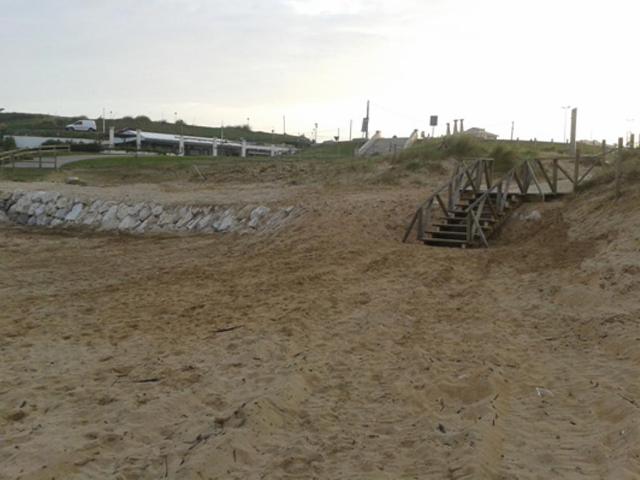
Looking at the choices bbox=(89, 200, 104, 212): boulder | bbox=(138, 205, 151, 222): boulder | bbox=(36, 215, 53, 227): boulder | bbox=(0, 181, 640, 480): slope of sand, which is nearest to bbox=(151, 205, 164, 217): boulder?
bbox=(138, 205, 151, 222): boulder

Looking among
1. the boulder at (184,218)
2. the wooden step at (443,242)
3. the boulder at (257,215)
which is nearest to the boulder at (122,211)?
the boulder at (184,218)

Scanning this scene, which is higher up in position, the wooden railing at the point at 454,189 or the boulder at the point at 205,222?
the wooden railing at the point at 454,189

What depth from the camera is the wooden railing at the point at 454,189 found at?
13.8 metres

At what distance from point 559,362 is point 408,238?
25.5ft

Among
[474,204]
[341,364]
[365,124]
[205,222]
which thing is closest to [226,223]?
[205,222]

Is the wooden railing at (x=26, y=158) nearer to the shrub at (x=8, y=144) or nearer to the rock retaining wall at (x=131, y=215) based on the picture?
the rock retaining wall at (x=131, y=215)

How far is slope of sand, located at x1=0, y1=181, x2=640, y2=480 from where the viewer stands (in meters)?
4.45

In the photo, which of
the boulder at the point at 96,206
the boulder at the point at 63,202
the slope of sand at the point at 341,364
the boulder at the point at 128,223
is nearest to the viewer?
the slope of sand at the point at 341,364

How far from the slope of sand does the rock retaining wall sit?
4.16m

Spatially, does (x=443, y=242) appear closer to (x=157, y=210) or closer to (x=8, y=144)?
(x=157, y=210)

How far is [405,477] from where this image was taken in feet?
13.5

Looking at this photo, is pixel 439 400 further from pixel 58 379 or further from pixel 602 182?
pixel 602 182

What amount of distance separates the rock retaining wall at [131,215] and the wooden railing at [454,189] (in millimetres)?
3286

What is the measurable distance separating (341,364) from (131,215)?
48.8 feet
